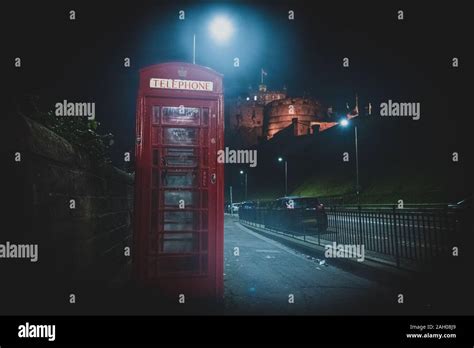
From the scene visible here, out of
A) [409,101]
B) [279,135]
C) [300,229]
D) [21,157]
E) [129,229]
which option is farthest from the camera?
[279,135]

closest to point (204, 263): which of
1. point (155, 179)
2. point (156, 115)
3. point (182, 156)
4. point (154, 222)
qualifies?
point (154, 222)

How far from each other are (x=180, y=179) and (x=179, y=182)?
0.17 feet

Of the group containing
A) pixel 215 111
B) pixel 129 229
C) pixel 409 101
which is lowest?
pixel 129 229

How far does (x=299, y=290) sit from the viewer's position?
613cm

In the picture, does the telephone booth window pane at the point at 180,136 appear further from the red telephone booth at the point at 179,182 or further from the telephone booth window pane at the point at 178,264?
the telephone booth window pane at the point at 178,264

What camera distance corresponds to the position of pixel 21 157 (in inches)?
124

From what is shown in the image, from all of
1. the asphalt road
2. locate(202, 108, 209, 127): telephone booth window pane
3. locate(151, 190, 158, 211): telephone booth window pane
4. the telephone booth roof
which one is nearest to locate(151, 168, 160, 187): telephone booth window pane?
locate(151, 190, 158, 211): telephone booth window pane

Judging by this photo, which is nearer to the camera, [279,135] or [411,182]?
[411,182]

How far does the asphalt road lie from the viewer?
16.8ft

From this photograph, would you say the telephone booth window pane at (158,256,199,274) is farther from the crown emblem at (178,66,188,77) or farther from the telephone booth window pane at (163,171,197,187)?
the crown emblem at (178,66,188,77)
